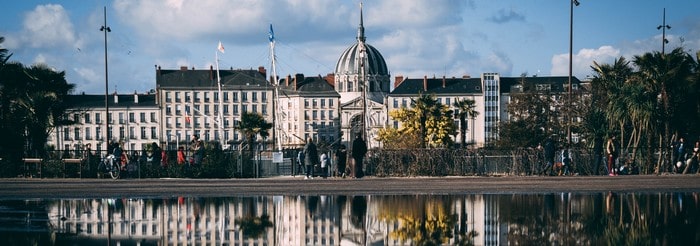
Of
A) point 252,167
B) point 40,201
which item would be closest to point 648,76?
point 252,167

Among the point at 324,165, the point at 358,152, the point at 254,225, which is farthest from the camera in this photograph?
the point at 324,165

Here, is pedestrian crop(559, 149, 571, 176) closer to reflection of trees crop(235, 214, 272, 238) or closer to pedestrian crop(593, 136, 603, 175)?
pedestrian crop(593, 136, 603, 175)

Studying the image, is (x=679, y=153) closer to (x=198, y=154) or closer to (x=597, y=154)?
(x=597, y=154)

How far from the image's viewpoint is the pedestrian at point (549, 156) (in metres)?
37.7

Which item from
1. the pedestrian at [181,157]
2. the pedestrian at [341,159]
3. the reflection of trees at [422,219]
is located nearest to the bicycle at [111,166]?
the pedestrian at [181,157]

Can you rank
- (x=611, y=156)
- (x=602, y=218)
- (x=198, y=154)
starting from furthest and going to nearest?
1. (x=198, y=154)
2. (x=611, y=156)
3. (x=602, y=218)

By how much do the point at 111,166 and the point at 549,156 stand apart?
53.7 feet

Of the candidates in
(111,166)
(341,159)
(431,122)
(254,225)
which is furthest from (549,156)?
(431,122)

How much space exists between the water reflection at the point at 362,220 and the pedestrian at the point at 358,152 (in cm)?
1048

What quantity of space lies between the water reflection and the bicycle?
13203 millimetres

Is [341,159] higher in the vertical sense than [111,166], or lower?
higher

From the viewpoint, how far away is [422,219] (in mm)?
18016

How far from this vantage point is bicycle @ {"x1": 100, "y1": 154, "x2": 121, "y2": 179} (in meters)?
37.9

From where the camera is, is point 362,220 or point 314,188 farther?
point 314,188
